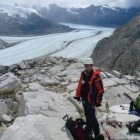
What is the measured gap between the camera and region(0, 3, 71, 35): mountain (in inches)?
3745

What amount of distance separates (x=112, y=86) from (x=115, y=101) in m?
1.37

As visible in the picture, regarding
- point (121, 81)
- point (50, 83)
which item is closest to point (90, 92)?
point (50, 83)

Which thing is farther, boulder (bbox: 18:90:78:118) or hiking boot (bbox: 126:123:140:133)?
boulder (bbox: 18:90:78:118)

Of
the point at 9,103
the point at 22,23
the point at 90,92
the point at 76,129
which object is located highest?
the point at 90,92

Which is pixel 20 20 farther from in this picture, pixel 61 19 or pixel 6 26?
pixel 61 19

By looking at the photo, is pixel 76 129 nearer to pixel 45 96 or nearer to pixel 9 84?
pixel 45 96

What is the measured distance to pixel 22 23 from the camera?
103 metres

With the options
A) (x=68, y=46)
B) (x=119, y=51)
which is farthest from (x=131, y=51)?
(x=68, y=46)

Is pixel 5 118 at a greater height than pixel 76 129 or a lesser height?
lesser

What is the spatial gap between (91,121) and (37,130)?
862 millimetres

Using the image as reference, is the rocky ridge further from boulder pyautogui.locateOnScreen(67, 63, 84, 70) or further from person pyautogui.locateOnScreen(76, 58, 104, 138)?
person pyautogui.locateOnScreen(76, 58, 104, 138)

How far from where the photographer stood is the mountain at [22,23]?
95.1 meters

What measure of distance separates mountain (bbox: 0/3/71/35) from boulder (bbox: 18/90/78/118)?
284 feet

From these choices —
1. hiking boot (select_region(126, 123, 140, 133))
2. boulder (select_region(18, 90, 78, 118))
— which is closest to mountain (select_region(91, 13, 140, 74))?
boulder (select_region(18, 90, 78, 118))
